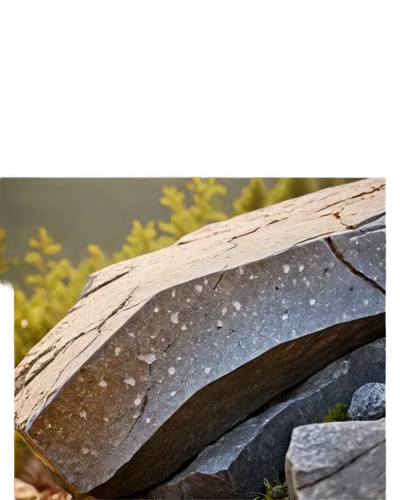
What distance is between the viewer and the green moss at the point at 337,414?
268 cm

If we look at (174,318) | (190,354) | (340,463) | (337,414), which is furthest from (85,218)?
(340,463)

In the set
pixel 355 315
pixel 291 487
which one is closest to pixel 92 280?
pixel 355 315

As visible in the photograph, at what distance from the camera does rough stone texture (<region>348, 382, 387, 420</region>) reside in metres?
2.61

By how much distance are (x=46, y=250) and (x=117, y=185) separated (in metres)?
0.47

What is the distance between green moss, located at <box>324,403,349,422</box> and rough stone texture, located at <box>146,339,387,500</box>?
2.0 inches

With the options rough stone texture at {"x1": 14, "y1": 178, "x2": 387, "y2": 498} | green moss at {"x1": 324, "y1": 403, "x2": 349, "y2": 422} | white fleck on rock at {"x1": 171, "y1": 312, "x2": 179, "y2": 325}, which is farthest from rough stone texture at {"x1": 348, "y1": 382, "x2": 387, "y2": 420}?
white fleck on rock at {"x1": 171, "y1": 312, "x2": 179, "y2": 325}

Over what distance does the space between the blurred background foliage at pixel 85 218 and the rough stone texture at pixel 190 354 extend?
0.29 m

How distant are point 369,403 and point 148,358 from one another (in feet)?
2.89

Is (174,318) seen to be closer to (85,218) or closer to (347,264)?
(85,218)

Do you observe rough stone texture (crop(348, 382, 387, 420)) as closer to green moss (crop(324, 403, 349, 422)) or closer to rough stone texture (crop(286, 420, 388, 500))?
Result: green moss (crop(324, 403, 349, 422))

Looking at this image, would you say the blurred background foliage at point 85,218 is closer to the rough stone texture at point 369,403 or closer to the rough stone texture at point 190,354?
the rough stone texture at point 190,354

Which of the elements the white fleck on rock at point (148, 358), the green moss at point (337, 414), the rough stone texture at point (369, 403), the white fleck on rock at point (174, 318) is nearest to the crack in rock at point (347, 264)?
the rough stone texture at point (369, 403)

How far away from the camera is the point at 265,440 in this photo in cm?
267

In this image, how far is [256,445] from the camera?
105 inches
